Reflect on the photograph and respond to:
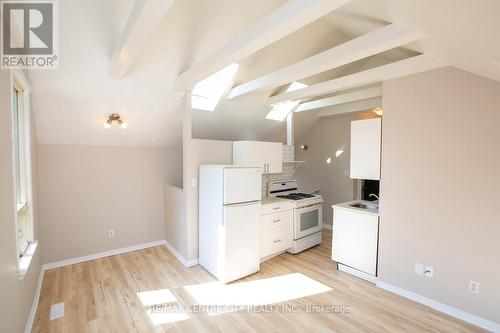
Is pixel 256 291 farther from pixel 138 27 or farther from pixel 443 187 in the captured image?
pixel 138 27

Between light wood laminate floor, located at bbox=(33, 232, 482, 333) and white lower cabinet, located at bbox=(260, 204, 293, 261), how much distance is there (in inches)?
8.7

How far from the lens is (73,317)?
2381 mm

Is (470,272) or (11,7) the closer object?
(11,7)

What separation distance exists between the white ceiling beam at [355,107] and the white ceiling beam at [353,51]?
2195 millimetres

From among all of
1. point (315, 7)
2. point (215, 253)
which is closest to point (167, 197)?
point (215, 253)

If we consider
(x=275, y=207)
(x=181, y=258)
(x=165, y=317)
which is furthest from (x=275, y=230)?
(x=165, y=317)

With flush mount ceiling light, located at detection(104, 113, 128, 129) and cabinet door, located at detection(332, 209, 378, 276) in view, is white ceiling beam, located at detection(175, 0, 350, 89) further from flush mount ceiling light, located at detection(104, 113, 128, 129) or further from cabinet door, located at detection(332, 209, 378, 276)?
cabinet door, located at detection(332, 209, 378, 276)

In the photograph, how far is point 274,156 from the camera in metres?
4.36

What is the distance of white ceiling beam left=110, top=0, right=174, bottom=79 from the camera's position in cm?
154

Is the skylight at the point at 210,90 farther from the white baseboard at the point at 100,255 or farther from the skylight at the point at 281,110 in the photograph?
the white baseboard at the point at 100,255

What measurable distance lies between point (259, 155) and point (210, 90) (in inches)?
54.4

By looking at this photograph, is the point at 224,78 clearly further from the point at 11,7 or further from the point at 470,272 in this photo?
the point at 470,272

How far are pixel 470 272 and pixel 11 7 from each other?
4726 mm

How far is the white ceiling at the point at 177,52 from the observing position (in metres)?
1.46
